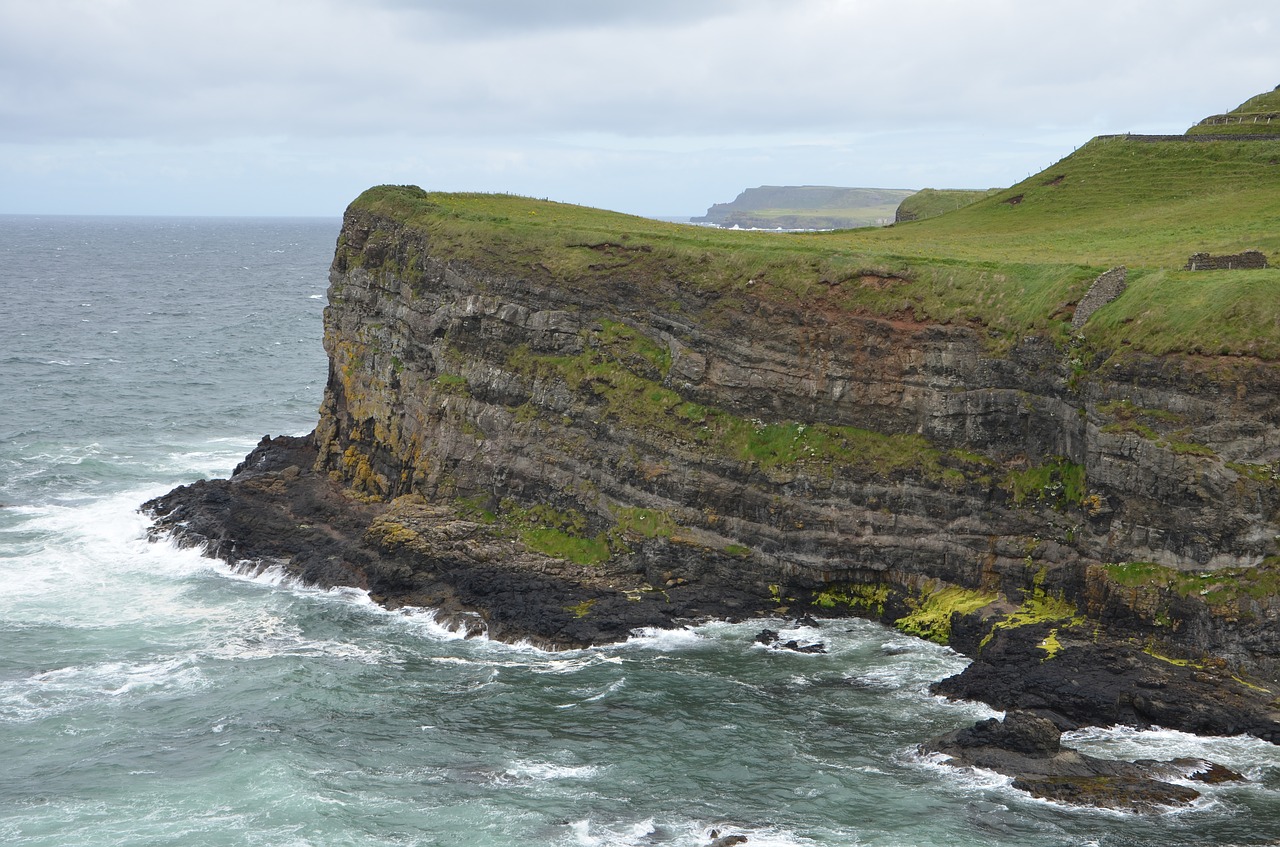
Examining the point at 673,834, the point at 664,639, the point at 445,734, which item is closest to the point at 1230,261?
the point at 664,639

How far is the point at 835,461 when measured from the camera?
51.0 metres

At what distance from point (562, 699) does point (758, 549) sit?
38.3 feet

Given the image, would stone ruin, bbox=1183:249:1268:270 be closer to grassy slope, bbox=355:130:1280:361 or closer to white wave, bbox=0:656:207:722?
grassy slope, bbox=355:130:1280:361

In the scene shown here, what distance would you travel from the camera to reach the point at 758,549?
168ft

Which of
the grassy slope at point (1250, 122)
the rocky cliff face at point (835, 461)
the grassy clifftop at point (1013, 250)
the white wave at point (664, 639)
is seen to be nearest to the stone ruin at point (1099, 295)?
the grassy clifftop at point (1013, 250)

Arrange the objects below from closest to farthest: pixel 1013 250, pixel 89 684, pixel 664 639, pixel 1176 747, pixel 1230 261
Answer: pixel 1176 747 → pixel 89 684 → pixel 664 639 → pixel 1230 261 → pixel 1013 250

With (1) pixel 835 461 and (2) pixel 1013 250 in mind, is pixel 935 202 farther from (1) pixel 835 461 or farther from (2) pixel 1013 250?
(1) pixel 835 461

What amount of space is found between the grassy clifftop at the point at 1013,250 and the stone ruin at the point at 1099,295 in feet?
1.25

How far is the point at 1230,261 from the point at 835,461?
58.5ft

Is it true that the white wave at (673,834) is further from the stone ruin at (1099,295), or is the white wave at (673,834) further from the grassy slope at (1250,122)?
the grassy slope at (1250,122)

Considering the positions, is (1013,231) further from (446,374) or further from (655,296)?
(446,374)

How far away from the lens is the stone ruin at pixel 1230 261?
50.2 m

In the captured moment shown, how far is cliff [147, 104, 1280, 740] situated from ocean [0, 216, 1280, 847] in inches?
91.0

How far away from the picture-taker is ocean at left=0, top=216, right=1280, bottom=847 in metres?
34.8
